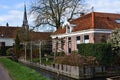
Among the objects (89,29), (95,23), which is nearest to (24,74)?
(89,29)

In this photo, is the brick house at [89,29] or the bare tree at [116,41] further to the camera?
the brick house at [89,29]

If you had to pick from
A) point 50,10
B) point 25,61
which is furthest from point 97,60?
point 50,10

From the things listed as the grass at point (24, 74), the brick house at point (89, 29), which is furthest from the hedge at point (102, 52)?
the brick house at point (89, 29)

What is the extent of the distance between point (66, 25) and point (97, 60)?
16.2 m

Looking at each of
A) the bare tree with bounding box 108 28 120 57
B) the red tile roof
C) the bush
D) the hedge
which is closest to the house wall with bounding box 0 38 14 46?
the bush

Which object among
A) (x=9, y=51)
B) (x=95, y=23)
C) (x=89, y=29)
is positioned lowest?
(x=9, y=51)

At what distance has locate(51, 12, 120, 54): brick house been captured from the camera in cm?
3331

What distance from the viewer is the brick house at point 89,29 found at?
109 ft

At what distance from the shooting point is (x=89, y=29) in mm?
33406

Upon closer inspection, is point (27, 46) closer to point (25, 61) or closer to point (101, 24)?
point (25, 61)

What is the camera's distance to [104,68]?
23688 mm

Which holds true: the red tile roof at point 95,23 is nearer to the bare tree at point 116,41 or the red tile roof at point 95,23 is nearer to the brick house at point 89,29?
the brick house at point 89,29

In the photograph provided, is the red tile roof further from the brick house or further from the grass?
the grass

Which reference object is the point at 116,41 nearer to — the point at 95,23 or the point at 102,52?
the point at 102,52
